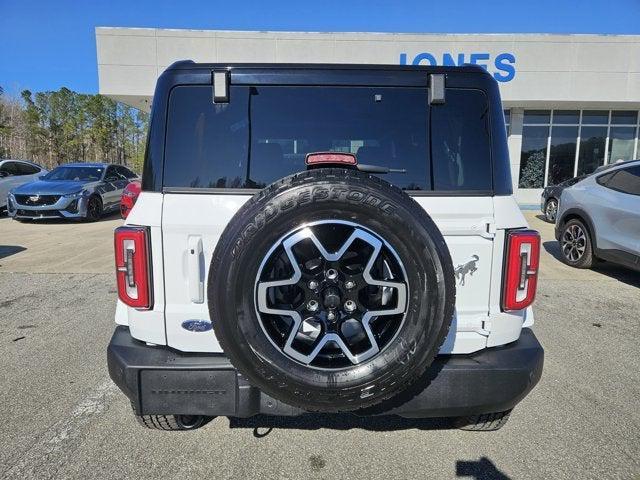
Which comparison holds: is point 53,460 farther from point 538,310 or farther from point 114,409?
point 538,310

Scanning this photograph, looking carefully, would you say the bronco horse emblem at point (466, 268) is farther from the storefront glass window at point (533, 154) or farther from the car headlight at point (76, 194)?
the storefront glass window at point (533, 154)

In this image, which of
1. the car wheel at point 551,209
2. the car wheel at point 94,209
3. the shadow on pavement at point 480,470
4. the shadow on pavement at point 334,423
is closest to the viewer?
the shadow on pavement at point 480,470

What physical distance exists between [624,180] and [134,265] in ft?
21.3

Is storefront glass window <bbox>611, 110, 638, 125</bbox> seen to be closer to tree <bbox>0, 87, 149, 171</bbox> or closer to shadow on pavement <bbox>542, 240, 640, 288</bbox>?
shadow on pavement <bbox>542, 240, 640, 288</bbox>

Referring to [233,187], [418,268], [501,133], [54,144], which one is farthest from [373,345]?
[54,144]


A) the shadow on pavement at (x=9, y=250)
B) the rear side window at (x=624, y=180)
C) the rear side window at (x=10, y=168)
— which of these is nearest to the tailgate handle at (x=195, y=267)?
the rear side window at (x=624, y=180)

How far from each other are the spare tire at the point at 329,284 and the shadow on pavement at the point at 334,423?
920 mm

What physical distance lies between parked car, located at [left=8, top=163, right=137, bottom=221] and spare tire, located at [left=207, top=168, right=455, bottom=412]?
1111cm

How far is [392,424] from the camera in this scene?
265 centimetres

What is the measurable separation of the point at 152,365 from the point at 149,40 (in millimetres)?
16662

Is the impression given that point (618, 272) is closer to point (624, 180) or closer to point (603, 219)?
point (603, 219)

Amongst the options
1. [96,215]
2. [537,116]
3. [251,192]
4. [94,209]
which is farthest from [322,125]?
[537,116]

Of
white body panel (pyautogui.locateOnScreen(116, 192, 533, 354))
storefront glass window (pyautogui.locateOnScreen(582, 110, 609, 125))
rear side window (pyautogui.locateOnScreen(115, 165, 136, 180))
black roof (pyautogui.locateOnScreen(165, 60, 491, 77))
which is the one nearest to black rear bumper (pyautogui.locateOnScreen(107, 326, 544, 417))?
white body panel (pyautogui.locateOnScreen(116, 192, 533, 354))

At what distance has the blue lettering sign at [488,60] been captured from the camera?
15.3 meters
